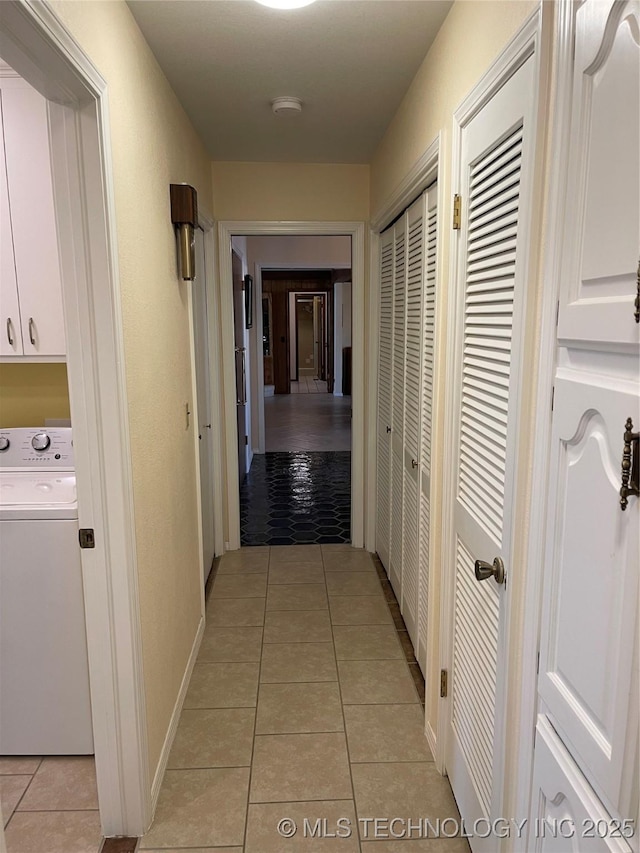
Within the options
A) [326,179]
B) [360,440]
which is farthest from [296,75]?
[360,440]

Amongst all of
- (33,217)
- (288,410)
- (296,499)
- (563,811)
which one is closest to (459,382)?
(563,811)

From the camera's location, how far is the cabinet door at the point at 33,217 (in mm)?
1951

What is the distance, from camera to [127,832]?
1.74 meters

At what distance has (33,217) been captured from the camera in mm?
2020

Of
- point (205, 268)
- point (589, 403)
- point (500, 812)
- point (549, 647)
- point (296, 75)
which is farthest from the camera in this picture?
point (205, 268)

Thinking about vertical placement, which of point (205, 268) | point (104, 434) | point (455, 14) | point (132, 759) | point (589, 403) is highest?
point (455, 14)

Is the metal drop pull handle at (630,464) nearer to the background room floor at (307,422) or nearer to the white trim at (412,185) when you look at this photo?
the white trim at (412,185)

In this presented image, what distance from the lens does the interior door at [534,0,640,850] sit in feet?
2.66

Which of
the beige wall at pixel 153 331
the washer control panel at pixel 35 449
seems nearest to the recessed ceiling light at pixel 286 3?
the beige wall at pixel 153 331

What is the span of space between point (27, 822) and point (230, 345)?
8.29 ft

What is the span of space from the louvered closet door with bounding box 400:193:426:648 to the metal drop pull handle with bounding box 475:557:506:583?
1.06 metres

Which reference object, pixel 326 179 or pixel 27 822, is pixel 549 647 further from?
pixel 326 179

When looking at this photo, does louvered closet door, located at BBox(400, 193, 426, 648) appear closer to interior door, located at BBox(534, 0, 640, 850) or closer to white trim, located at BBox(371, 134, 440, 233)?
white trim, located at BBox(371, 134, 440, 233)

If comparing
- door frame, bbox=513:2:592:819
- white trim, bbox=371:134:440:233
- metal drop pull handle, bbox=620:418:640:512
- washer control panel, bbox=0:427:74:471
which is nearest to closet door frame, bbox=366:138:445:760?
white trim, bbox=371:134:440:233
